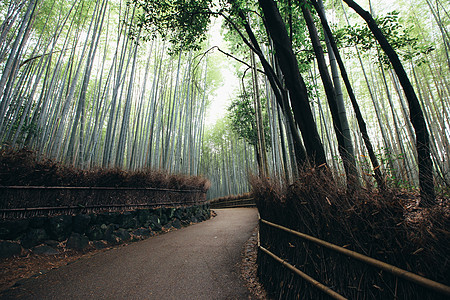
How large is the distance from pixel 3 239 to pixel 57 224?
57 cm

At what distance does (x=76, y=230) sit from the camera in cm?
329

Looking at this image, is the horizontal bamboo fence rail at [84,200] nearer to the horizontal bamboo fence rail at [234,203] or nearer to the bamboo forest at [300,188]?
the bamboo forest at [300,188]

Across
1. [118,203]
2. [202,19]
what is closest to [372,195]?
[202,19]

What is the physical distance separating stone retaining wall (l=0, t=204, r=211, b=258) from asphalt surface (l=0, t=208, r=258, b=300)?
471mm

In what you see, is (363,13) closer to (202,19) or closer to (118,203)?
(202,19)

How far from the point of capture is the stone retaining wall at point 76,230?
2.67m

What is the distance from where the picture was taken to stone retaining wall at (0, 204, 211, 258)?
2.67 metres

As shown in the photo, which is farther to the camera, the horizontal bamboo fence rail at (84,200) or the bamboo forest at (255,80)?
the horizontal bamboo fence rail at (84,200)

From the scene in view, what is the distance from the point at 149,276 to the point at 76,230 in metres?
1.89

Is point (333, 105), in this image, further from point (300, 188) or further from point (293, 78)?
point (300, 188)

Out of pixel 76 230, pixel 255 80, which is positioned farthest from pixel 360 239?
pixel 255 80

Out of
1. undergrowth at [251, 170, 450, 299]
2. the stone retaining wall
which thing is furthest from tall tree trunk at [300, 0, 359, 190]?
the stone retaining wall

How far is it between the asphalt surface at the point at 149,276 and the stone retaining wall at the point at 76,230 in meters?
0.47

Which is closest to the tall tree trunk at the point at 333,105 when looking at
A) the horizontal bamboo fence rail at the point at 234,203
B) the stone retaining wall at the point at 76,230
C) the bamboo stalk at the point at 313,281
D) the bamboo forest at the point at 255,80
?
the bamboo forest at the point at 255,80
